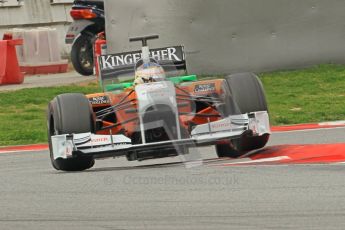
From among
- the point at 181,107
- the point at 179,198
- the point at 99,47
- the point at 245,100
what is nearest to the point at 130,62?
the point at 181,107

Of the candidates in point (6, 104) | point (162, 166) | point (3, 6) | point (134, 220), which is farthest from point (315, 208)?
point (3, 6)

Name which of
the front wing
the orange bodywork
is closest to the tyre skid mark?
the front wing

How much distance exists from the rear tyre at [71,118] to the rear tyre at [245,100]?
1359 mm

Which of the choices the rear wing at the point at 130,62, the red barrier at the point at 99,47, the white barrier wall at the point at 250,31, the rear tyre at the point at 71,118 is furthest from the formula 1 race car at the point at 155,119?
the red barrier at the point at 99,47

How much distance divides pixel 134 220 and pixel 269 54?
12.7 m

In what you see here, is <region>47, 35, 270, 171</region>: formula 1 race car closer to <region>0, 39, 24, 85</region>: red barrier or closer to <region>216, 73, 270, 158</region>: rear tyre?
<region>216, 73, 270, 158</region>: rear tyre

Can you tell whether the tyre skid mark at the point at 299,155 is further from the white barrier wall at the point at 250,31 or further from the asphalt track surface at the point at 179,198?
the white barrier wall at the point at 250,31

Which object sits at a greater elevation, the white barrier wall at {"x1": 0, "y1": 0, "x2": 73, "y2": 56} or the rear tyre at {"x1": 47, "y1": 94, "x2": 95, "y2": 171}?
the white barrier wall at {"x1": 0, "y1": 0, "x2": 73, "y2": 56}

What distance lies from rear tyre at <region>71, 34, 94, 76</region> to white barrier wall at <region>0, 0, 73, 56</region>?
197 inches

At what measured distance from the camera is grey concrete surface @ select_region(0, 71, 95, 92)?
71.2 feet

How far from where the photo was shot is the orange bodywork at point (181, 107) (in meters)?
11.1

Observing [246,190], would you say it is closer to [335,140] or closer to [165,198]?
[165,198]

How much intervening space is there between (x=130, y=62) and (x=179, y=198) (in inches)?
159

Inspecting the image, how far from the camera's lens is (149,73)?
1148cm
